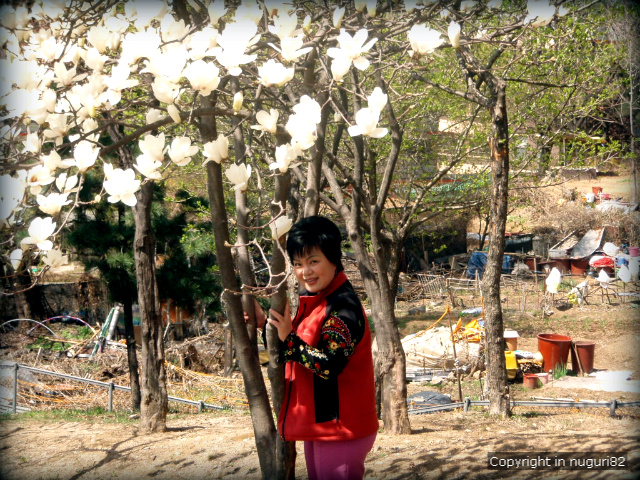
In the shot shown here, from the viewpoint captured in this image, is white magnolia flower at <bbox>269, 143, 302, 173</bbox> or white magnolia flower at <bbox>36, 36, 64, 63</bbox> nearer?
white magnolia flower at <bbox>269, 143, 302, 173</bbox>

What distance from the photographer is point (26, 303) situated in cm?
1535

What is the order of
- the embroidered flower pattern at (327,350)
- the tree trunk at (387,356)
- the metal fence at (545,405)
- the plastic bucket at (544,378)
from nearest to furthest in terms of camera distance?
the embroidered flower pattern at (327,350) → the tree trunk at (387,356) → the metal fence at (545,405) → the plastic bucket at (544,378)

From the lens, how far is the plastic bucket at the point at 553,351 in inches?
440

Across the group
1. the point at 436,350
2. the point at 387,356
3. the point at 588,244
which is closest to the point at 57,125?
the point at 387,356

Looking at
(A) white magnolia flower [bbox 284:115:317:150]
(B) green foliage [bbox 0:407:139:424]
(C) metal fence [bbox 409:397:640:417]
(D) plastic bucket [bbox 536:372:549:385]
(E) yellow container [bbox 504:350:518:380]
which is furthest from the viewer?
(E) yellow container [bbox 504:350:518:380]

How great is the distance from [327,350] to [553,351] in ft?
33.2

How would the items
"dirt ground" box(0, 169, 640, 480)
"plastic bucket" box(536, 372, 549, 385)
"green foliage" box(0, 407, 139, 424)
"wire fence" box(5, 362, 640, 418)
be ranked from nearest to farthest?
1. "dirt ground" box(0, 169, 640, 480)
2. "green foliage" box(0, 407, 139, 424)
3. "wire fence" box(5, 362, 640, 418)
4. "plastic bucket" box(536, 372, 549, 385)

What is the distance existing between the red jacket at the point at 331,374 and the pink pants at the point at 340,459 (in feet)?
0.17

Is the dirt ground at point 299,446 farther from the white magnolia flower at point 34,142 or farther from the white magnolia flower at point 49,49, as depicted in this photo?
the white magnolia flower at point 49,49

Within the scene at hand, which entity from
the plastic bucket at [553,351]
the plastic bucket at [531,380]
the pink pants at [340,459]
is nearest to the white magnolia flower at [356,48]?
the pink pants at [340,459]

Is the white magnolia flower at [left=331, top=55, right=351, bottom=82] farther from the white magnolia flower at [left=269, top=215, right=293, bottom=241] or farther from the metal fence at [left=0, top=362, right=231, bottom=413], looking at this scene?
the metal fence at [left=0, top=362, right=231, bottom=413]

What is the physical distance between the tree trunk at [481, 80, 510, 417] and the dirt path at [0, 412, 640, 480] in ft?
1.39

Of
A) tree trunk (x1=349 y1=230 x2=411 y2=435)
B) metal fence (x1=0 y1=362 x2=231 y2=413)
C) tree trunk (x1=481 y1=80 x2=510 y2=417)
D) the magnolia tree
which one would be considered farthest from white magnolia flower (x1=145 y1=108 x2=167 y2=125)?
metal fence (x1=0 y1=362 x2=231 y2=413)

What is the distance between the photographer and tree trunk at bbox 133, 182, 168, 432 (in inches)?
247
